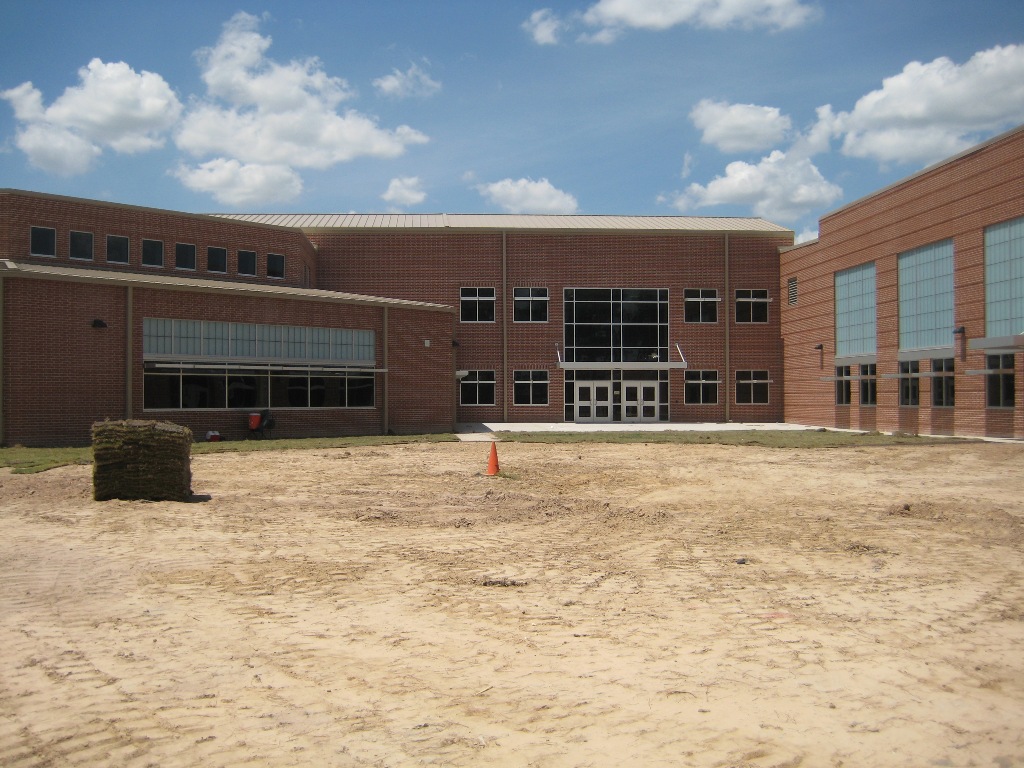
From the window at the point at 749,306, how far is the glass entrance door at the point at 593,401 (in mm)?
8013

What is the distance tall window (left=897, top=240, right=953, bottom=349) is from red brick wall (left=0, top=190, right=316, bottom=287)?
25593 millimetres

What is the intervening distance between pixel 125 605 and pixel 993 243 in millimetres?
29024

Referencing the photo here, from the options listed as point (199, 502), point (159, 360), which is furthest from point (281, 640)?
point (159, 360)

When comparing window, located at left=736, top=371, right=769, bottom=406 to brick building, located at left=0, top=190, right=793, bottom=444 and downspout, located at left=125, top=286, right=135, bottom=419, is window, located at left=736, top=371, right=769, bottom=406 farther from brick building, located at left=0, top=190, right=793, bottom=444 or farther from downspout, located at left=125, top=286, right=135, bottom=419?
downspout, located at left=125, top=286, right=135, bottom=419

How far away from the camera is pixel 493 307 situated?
136 ft

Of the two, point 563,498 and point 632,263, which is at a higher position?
point 632,263

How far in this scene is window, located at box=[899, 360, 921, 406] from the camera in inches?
1233

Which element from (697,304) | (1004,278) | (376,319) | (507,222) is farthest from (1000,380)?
(507,222)

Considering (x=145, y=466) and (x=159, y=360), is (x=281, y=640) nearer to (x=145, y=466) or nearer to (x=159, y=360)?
(x=145, y=466)

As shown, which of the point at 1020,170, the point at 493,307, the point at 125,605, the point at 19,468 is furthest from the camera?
the point at 493,307

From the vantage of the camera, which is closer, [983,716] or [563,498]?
[983,716]

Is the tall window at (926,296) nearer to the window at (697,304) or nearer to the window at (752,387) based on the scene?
the window at (752,387)

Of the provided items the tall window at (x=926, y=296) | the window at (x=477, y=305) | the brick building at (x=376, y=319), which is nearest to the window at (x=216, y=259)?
the brick building at (x=376, y=319)

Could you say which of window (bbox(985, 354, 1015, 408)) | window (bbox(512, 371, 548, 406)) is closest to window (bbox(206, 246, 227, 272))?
window (bbox(512, 371, 548, 406))
